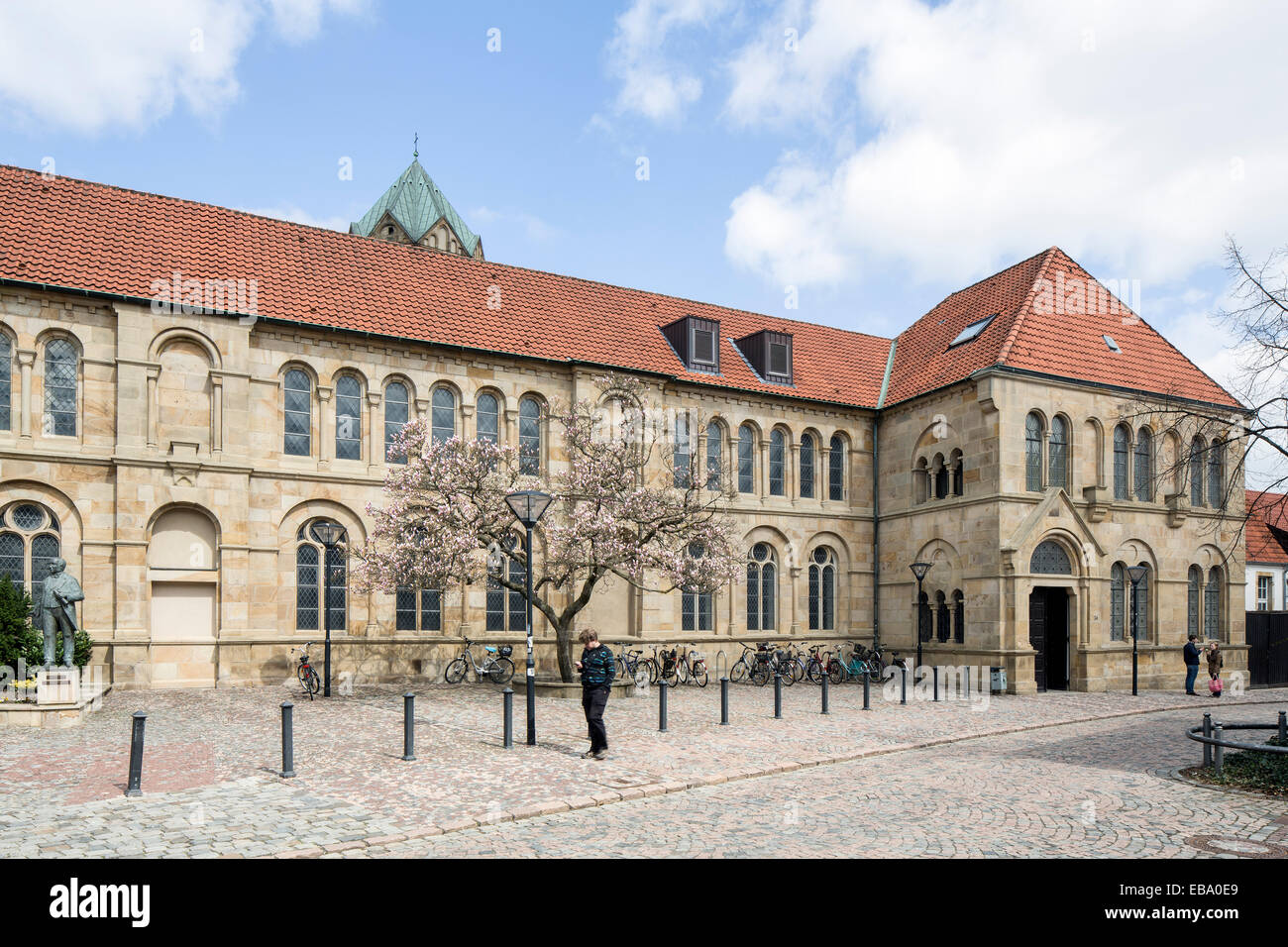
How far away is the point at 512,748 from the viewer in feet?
46.7

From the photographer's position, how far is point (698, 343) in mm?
30219

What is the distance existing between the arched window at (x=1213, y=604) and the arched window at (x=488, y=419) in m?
22.0

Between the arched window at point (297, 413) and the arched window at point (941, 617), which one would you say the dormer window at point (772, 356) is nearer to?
the arched window at point (941, 617)

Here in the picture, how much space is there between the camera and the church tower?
5400 centimetres

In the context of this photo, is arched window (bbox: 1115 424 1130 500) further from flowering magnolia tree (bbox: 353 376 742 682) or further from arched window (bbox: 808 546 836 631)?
flowering magnolia tree (bbox: 353 376 742 682)

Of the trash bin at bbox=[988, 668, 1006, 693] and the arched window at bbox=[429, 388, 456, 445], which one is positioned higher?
the arched window at bbox=[429, 388, 456, 445]

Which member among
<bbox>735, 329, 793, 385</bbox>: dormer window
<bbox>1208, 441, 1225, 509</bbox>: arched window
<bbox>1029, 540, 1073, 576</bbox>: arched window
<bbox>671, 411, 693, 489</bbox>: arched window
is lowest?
<bbox>1029, 540, 1073, 576</bbox>: arched window

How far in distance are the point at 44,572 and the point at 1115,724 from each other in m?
22.4

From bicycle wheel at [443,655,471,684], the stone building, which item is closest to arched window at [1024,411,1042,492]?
the stone building

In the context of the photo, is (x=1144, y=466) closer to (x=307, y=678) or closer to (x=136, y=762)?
(x=307, y=678)

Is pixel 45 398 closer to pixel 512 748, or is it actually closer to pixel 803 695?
pixel 512 748

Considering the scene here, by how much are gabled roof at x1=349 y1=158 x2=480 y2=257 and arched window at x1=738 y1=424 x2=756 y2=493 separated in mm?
30033

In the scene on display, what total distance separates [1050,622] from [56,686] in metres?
23.8

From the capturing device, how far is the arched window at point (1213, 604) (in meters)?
30.2
